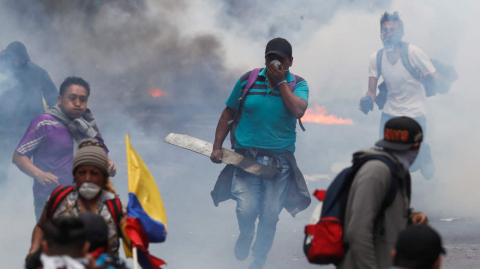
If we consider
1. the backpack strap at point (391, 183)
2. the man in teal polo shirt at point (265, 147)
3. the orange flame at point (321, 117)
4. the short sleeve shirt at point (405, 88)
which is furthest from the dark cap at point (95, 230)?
the orange flame at point (321, 117)

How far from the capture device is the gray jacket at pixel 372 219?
101 inches

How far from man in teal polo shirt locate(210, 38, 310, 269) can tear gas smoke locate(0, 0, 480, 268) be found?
2.35 m

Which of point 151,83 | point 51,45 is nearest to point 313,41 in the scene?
point 151,83

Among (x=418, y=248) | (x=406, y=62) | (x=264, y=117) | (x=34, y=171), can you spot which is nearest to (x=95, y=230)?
(x=418, y=248)

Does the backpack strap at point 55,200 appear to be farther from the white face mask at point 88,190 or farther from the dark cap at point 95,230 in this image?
the dark cap at point 95,230

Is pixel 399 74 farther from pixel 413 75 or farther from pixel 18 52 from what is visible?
pixel 18 52

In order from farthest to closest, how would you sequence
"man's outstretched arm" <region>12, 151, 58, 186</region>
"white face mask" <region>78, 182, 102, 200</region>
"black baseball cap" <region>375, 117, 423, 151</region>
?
"man's outstretched arm" <region>12, 151, 58, 186</region>, "white face mask" <region>78, 182, 102, 200</region>, "black baseball cap" <region>375, 117, 423, 151</region>

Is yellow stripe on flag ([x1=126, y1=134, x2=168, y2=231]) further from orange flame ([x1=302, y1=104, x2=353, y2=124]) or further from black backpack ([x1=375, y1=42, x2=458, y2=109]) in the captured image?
orange flame ([x1=302, y1=104, x2=353, y2=124])

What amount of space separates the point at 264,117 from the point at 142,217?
2.31 meters

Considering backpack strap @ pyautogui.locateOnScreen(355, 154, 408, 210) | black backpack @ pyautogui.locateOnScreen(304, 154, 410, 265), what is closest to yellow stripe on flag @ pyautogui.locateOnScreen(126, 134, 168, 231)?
black backpack @ pyautogui.locateOnScreen(304, 154, 410, 265)

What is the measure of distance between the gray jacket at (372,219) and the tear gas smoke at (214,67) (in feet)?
16.9

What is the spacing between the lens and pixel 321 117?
1187 centimetres

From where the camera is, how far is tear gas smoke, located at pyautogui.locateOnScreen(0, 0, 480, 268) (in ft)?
30.9

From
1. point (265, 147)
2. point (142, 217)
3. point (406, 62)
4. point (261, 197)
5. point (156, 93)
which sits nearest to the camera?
point (142, 217)
